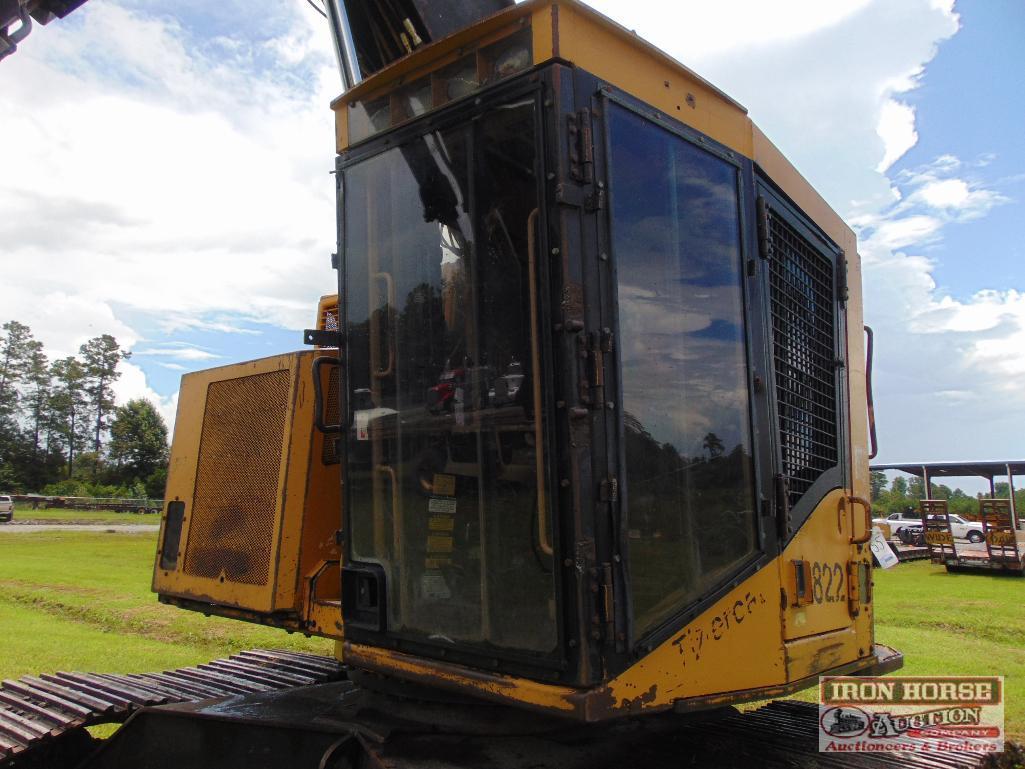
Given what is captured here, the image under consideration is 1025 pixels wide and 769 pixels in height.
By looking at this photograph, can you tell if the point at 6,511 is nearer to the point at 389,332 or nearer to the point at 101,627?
the point at 101,627

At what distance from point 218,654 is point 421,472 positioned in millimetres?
6562

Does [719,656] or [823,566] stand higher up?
[823,566]

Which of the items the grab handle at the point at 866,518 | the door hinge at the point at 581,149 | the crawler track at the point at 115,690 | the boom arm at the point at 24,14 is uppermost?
the boom arm at the point at 24,14

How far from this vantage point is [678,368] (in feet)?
9.27

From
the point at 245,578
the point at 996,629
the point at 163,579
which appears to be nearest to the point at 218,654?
the point at 163,579

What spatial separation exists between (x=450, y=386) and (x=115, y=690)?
105 inches

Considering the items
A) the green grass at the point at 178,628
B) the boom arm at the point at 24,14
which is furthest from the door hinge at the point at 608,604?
the green grass at the point at 178,628

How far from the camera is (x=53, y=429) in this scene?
7156 cm

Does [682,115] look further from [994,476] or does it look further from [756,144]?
[994,476]

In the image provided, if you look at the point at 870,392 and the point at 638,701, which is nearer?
the point at 638,701

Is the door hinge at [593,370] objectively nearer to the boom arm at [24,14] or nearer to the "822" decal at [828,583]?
the "822" decal at [828,583]

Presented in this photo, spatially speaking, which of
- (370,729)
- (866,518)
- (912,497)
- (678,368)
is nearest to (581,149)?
(678,368)

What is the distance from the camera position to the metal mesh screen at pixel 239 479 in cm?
376

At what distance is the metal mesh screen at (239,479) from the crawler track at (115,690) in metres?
0.66
